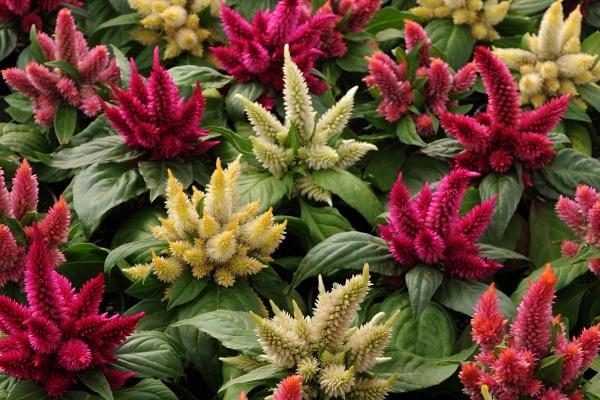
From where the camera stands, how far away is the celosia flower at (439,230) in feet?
5.18

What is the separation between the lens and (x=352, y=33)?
2.35m

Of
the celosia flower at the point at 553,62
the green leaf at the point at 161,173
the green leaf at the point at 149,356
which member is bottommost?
the green leaf at the point at 149,356

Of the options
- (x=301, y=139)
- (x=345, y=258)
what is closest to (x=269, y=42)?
(x=301, y=139)

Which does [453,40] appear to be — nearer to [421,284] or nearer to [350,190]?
[350,190]

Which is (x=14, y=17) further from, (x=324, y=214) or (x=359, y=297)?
(x=359, y=297)

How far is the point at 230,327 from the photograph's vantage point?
A: 1508mm

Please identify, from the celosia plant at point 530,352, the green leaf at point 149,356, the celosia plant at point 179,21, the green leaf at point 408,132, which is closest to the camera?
the celosia plant at point 530,352

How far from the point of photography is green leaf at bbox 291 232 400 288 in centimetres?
164

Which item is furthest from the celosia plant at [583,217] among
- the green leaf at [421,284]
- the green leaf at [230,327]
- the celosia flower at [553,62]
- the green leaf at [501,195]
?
the green leaf at [230,327]

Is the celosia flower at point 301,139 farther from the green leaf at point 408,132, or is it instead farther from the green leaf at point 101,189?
the green leaf at point 101,189

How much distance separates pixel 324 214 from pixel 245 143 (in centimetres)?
25

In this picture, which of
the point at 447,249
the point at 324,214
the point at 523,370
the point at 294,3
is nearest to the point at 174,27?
the point at 294,3

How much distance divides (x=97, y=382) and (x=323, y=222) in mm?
629

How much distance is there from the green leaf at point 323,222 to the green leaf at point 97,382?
1.91 ft
